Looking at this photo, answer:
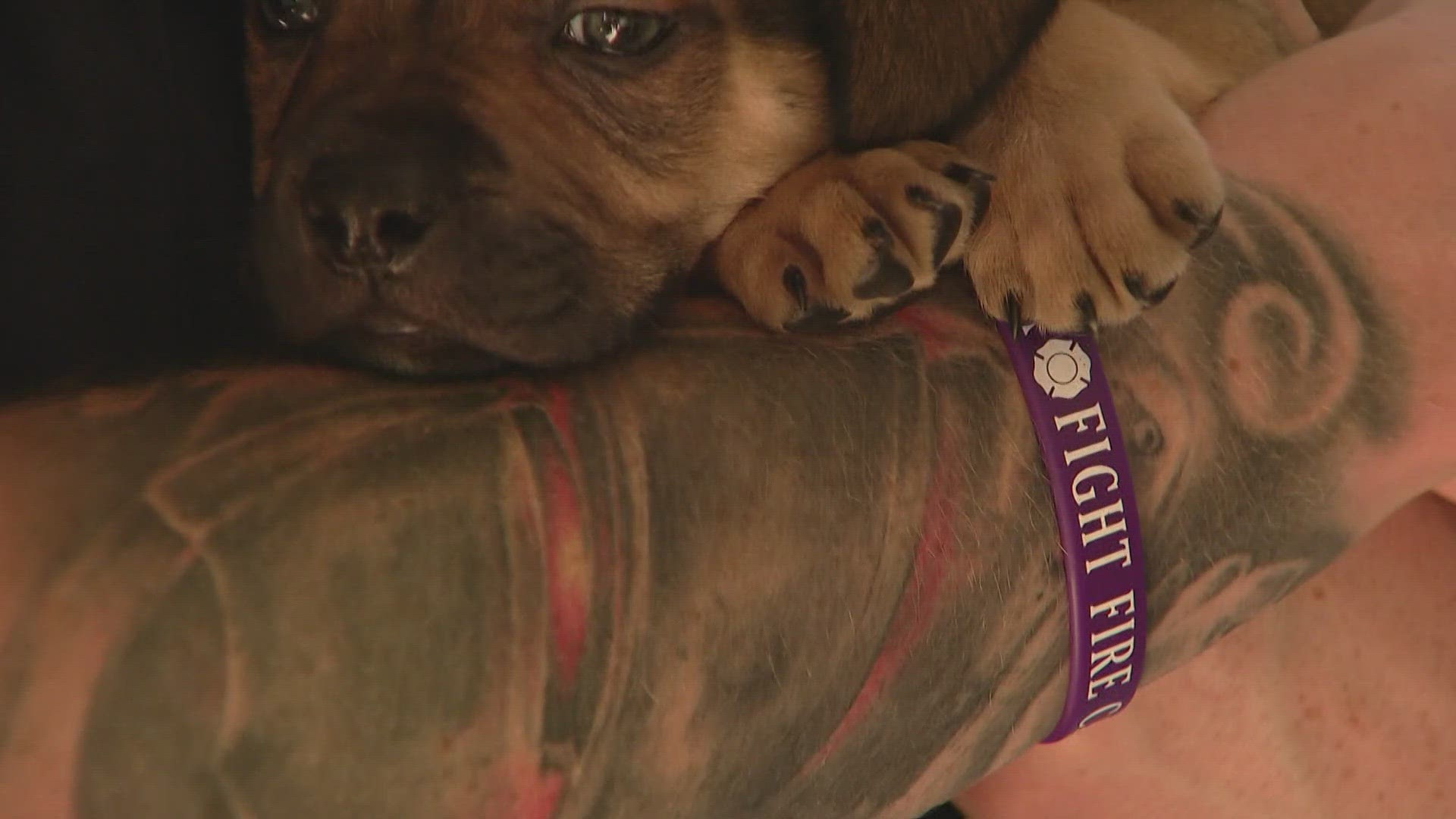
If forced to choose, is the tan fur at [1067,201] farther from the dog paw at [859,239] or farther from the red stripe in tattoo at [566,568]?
the red stripe in tattoo at [566,568]

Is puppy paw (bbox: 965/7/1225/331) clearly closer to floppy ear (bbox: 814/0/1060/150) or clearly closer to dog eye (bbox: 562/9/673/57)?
floppy ear (bbox: 814/0/1060/150)

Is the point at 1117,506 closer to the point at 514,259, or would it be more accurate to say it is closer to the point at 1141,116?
the point at 1141,116

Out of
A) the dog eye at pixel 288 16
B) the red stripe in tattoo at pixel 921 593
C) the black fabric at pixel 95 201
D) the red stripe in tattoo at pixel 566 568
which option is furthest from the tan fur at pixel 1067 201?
the dog eye at pixel 288 16

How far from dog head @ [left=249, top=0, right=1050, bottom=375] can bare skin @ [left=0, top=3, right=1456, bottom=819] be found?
0.55ft

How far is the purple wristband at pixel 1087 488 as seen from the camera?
106 centimetres

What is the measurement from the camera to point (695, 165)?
1409mm

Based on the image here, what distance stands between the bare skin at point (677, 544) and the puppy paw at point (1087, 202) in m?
0.05

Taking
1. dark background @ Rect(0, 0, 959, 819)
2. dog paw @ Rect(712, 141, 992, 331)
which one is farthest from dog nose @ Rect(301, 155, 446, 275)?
dog paw @ Rect(712, 141, 992, 331)

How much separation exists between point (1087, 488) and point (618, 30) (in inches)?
30.2

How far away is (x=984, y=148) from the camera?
1.25 meters

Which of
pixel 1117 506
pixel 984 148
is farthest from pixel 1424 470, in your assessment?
pixel 984 148

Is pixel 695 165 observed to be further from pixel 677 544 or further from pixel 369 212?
pixel 677 544

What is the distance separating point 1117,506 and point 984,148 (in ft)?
1.38

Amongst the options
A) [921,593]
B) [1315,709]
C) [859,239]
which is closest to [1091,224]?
[859,239]
